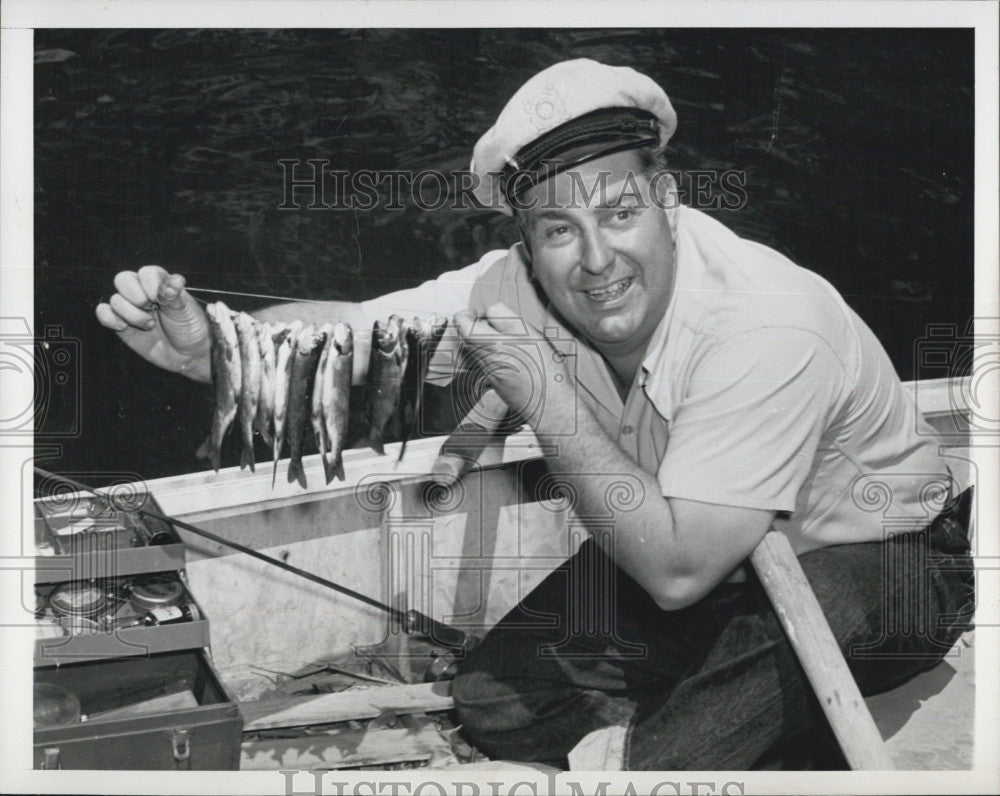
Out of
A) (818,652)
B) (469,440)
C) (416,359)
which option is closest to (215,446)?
(416,359)

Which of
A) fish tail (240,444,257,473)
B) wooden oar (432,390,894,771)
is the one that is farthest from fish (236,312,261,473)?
wooden oar (432,390,894,771)

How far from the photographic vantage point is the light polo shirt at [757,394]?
3.03 meters

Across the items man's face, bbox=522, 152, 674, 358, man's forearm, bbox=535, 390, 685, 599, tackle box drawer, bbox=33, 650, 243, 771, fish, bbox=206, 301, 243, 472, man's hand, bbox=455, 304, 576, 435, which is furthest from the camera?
fish, bbox=206, 301, 243, 472

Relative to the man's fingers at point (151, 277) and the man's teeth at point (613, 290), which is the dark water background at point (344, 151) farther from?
the man's teeth at point (613, 290)

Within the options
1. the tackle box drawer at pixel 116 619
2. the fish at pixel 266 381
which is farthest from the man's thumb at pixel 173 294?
the tackle box drawer at pixel 116 619

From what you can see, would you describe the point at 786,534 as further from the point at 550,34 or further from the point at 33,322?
the point at 33,322

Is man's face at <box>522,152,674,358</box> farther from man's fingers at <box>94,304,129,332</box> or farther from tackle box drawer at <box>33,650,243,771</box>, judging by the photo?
tackle box drawer at <box>33,650,243,771</box>

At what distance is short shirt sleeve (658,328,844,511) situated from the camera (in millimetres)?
2973

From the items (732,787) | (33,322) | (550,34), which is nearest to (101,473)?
(33,322)

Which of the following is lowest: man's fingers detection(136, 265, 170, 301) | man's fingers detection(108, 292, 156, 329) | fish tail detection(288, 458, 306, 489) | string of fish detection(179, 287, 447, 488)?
fish tail detection(288, 458, 306, 489)

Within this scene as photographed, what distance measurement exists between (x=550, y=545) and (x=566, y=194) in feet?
3.60

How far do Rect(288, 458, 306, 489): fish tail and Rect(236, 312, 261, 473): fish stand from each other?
123 mm

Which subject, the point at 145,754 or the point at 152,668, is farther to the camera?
the point at 152,668

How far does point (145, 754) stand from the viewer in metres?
2.94
